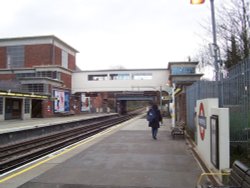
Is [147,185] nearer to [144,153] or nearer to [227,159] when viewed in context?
[227,159]

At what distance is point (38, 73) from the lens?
53.2m

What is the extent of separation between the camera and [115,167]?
8.55 metres

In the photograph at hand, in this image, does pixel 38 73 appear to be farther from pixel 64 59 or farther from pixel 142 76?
pixel 142 76

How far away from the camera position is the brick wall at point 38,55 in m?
56.0

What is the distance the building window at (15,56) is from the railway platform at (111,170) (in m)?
49.6

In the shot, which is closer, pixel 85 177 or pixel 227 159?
pixel 227 159

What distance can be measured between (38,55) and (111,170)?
51050 millimetres

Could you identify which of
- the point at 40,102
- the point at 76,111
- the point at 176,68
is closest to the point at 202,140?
the point at 40,102

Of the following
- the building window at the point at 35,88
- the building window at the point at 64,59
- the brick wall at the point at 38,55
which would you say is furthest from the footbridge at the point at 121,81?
the building window at the point at 35,88

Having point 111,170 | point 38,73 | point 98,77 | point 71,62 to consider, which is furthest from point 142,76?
point 111,170

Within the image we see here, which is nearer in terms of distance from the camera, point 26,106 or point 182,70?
point 26,106

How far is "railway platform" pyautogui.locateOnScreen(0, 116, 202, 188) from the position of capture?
22.6 ft

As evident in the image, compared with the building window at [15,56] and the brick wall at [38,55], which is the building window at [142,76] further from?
the building window at [15,56]

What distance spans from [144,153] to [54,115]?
37.9 metres
